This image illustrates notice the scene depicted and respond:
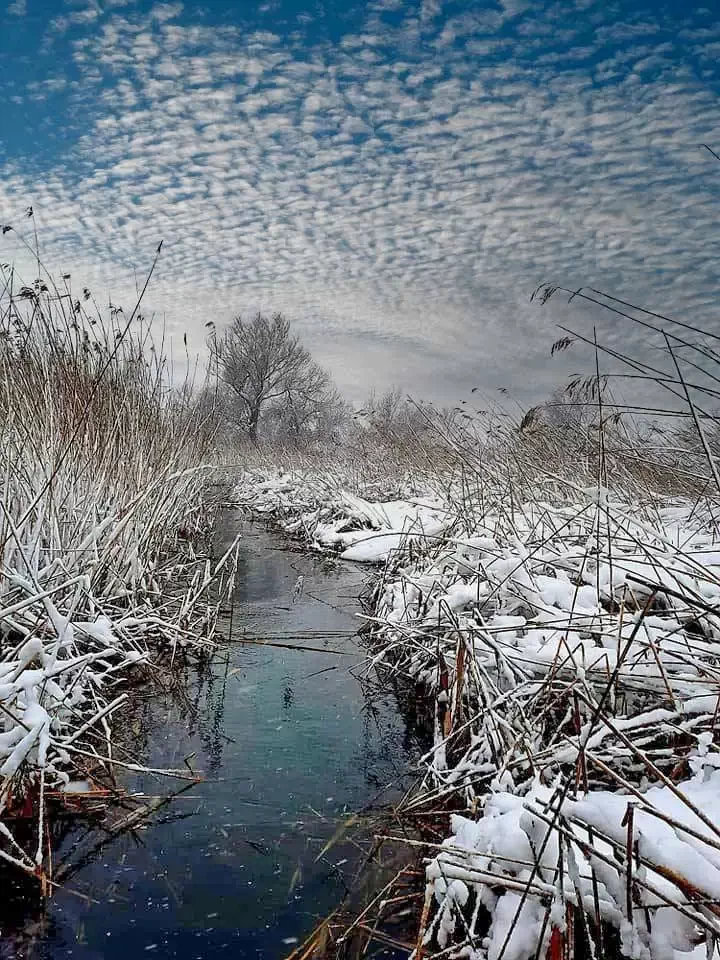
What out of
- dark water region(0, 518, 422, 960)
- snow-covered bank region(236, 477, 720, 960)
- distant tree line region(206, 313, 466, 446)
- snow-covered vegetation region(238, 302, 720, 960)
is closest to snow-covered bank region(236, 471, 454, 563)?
dark water region(0, 518, 422, 960)

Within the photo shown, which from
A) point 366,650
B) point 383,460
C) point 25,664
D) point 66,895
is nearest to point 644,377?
point 25,664

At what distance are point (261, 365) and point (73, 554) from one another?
30223 mm

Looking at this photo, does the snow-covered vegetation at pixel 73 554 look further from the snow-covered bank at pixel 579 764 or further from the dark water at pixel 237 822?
the snow-covered bank at pixel 579 764

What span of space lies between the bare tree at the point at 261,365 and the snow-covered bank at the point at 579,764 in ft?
97.0

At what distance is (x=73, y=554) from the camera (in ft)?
13.4

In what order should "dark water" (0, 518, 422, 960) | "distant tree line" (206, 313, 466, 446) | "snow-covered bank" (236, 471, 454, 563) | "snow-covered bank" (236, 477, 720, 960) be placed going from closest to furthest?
"snow-covered bank" (236, 477, 720, 960) < "dark water" (0, 518, 422, 960) < "snow-covered bank" (236, 471, 454, 563) < "distant tree line" (206, 313, 466, 446)

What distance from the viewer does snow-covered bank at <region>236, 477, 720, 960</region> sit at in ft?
5.05

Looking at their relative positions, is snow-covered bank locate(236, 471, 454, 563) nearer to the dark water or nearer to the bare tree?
the dark water

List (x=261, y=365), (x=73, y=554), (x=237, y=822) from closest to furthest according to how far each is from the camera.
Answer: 1. (x=237, y=822)
2. (x=73, y=554)
3. (x=261, y=365)

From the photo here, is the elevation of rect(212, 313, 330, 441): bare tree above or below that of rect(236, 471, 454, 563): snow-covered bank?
above

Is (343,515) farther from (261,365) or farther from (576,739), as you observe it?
(261,365)

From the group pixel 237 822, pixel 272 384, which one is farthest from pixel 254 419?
pixel 237 822

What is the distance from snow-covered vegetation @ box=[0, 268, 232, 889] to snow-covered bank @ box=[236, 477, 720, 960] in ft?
4.29

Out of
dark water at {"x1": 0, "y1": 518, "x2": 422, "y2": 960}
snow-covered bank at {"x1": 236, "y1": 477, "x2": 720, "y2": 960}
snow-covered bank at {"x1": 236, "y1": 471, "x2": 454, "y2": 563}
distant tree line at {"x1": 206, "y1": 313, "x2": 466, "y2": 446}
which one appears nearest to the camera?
snow-covered bank at {"x1": 236, "y1": 477, "x2": 720, "y2": 960}
